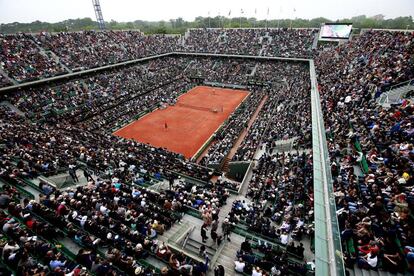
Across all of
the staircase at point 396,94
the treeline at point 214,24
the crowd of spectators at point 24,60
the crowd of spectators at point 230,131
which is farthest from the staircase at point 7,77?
the staircase at point 396,94

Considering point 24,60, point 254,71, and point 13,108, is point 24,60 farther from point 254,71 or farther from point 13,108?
point 254,71

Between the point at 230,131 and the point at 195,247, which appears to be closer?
the point at 195,247

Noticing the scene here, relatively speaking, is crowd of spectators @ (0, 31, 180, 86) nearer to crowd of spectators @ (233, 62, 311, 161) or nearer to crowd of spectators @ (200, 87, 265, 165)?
crowd of spectators @ (200, 87, 265, 165)

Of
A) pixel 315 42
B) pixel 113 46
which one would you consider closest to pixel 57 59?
pixel 113 46

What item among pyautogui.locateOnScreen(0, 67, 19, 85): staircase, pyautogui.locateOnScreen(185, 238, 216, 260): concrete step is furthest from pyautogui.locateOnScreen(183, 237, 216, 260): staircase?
pyautogui.locateOnScreen(0, 67, 19, 85): staircase

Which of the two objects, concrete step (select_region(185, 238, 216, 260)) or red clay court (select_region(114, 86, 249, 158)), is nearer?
concrete step (select_region(185, 238, 216, 260))

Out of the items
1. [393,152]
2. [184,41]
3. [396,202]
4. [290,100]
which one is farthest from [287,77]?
[396,202]
